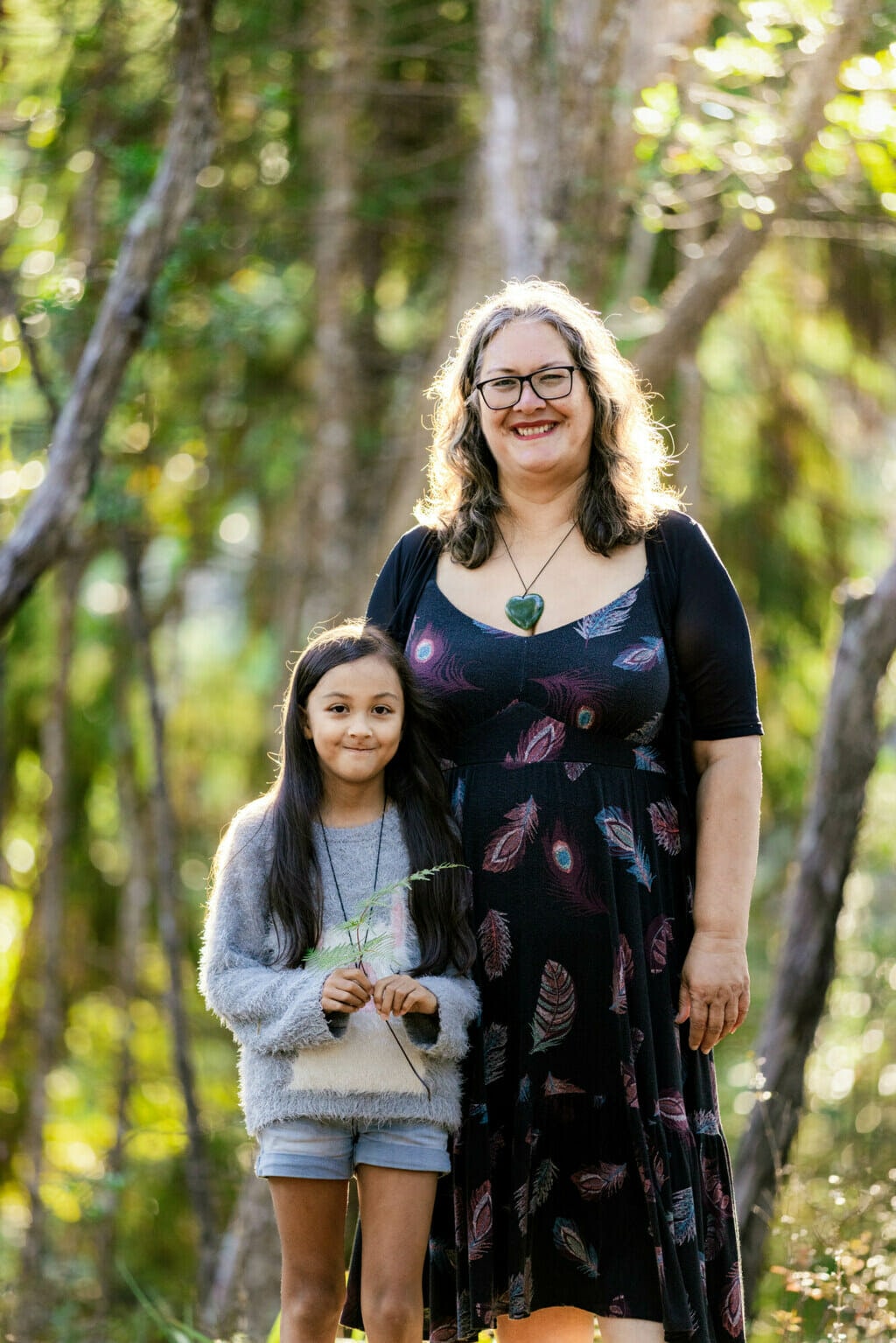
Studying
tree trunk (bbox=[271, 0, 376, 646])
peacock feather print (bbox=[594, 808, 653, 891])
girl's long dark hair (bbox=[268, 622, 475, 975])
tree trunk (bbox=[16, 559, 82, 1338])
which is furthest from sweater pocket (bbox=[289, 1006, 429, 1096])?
tree trunk (bbox=[16, 559, 82, 1338])

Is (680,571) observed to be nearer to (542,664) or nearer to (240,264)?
(542,664)

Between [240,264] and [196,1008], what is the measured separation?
13.1 feet

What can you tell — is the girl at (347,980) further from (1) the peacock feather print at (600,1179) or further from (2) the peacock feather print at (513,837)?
(1) the peacock feather print at (600,1179)

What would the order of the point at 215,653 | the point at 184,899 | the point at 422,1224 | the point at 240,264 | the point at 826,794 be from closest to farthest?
the point at 422,1224, the point at 826,794, the point at 240,264, the point at 184,899, the point at 215,653

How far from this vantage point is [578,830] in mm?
2312

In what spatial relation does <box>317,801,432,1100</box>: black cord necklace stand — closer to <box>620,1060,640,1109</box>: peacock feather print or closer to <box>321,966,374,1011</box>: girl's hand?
<box>321,966,374,1011</box>: girl's hand

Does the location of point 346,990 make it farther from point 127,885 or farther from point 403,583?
point 127,885

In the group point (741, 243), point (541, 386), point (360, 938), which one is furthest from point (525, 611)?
point (741, 243)

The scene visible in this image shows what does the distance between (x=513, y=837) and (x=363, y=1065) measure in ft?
1.37

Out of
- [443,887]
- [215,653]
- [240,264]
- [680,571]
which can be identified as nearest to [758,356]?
[240,264]

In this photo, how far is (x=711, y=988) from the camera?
233 centimetres

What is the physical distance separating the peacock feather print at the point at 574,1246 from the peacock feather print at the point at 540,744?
0.70 m

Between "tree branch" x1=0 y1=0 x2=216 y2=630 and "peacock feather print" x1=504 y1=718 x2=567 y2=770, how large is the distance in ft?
5.82

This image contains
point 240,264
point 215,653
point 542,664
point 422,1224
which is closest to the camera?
point 422,1224
